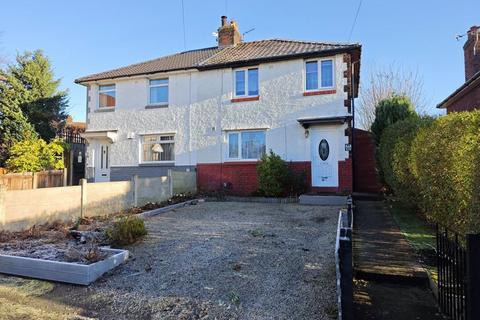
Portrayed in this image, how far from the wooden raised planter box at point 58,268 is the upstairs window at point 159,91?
12127 millimetres

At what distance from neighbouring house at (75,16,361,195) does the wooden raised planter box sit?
32.6ft

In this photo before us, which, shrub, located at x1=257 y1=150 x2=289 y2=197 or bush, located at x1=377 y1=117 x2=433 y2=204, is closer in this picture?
bush, located at x1=377 y1=117 x2=433 y2=204

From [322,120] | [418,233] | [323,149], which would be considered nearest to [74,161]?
[323,149]

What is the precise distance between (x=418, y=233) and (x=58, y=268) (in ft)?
20.5

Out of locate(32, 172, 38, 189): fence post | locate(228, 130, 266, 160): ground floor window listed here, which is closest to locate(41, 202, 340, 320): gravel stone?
locate(228, 130, 266, 160): ground floor window

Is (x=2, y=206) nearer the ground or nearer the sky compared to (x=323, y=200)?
nearer the sky

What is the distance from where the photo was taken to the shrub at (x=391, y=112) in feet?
45.7

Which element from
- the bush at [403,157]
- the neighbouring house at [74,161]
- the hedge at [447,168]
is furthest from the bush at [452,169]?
the neighbouring house at [74,161]

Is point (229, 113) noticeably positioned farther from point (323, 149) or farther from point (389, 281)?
point (389, 281)

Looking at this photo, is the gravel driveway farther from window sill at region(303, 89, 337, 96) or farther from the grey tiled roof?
the grey tiled roof

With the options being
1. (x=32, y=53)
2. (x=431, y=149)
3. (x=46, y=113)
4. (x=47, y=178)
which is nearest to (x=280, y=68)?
(x=431, y=149)

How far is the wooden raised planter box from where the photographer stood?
5.12 m

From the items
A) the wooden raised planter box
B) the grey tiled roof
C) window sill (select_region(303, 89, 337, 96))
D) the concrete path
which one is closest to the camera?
the concrete path

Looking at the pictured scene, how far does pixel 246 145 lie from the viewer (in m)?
15.5
